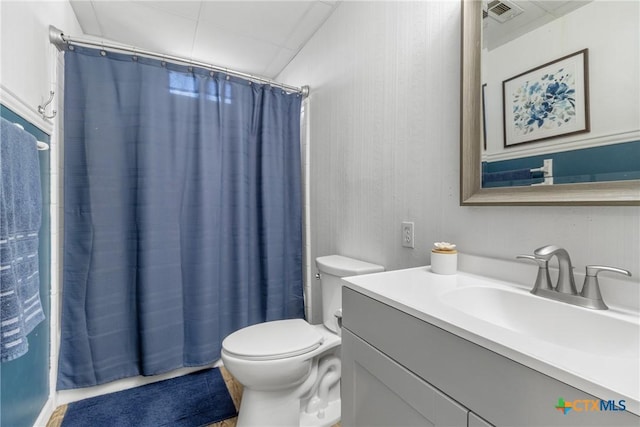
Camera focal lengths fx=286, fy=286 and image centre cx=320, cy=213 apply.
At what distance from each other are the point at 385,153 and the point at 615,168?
31.0 inches

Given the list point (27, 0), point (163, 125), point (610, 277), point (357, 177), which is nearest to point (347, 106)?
point (357, 177)

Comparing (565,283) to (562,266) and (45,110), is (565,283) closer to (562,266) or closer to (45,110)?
(562,266)

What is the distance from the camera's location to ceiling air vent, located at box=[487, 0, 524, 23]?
2.87ft

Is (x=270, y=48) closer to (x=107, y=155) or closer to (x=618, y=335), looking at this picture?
(x=107, y=155)

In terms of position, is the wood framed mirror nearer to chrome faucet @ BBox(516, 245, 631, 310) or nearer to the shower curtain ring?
chrome faucet @ BBox(516, 245, 631, 310)

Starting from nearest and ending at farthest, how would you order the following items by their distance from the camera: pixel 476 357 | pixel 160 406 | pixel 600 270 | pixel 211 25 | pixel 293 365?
pixel 476 357, pixel 600 270, pixel 293 365, pixel 160 406, pixel 211 25

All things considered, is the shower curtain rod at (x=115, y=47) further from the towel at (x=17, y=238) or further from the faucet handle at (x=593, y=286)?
the faucet handle at (x=593, y=286)

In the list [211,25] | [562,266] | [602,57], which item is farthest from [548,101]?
[211,25]

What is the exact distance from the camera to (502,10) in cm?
90

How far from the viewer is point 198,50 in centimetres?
210

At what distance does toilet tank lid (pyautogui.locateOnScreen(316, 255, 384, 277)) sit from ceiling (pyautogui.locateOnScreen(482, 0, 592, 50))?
3.10 feet

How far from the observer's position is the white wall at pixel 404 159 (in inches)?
30.0

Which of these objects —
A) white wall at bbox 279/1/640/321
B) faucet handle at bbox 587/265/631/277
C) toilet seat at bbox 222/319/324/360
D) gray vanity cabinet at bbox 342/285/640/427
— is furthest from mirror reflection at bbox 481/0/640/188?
toilet seat at bbox 222/319/324/360

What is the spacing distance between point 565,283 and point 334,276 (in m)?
0.90
